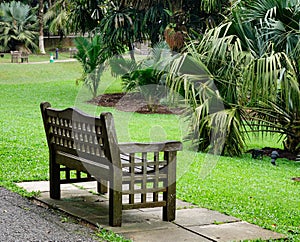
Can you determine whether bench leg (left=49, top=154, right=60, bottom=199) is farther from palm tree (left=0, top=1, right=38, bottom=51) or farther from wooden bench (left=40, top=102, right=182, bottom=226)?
palm tree (left=0, top=1, right=38, bottom=51)

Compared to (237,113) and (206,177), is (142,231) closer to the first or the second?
(206,177)

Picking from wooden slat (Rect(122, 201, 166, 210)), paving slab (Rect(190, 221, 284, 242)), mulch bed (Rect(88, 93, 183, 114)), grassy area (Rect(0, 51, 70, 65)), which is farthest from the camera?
grassy area (Rect(0, 51, 70, 65))

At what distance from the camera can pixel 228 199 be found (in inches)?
294

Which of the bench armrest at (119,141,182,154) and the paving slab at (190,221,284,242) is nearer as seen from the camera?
the paving slab at (190,221,284,242)

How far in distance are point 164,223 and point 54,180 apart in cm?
158

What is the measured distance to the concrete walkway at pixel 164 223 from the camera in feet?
18.6

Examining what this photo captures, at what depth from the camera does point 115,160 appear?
19.1ft

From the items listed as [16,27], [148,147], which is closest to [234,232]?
[148,147]

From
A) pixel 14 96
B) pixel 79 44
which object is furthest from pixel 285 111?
pixel 14 96

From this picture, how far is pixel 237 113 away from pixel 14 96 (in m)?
14.1

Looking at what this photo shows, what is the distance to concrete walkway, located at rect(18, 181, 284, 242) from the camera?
5.66 m

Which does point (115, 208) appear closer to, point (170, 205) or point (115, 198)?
point (115, 198)

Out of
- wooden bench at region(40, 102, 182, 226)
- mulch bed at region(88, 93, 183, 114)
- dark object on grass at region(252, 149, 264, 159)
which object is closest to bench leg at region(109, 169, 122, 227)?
wooden bench at region(40, 102, 182, 226)

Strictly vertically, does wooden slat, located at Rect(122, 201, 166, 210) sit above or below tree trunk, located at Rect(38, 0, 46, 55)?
below
